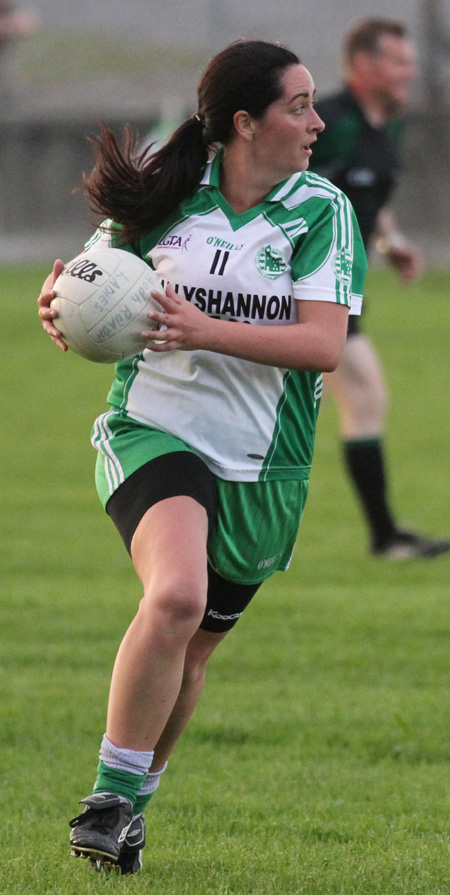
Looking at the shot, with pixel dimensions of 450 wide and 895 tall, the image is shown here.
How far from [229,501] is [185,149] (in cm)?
90

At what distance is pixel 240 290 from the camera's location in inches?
134

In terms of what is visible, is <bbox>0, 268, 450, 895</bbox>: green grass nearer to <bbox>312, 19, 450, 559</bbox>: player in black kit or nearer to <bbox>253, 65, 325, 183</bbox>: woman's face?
<bbox>312, 19, 450, 559</bbox>: player in black kit

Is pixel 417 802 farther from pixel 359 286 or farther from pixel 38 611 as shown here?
pixel 38 611

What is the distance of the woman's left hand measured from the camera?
10.4ft

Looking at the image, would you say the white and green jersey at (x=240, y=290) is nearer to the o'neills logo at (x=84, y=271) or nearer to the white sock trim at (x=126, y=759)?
the o'neills logo at (x=84, y=271)

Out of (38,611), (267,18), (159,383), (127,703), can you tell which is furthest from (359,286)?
(267,18)

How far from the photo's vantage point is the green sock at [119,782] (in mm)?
3201

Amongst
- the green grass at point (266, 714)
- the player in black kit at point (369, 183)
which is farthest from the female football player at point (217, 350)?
the player in black kit at point (369, 183)

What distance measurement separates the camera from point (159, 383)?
3471 millimetres

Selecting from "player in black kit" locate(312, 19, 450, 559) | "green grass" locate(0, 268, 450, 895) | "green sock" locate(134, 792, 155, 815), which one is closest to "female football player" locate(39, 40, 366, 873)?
"green sock" locate(134, 792, 155, 815)

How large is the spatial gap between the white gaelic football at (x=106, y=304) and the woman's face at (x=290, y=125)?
43 centimetres

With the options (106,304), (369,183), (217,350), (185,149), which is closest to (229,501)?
(217,350)

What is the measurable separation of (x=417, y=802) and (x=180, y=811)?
0.67 m

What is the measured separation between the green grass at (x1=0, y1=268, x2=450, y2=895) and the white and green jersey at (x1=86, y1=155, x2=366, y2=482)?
97 centimetres
